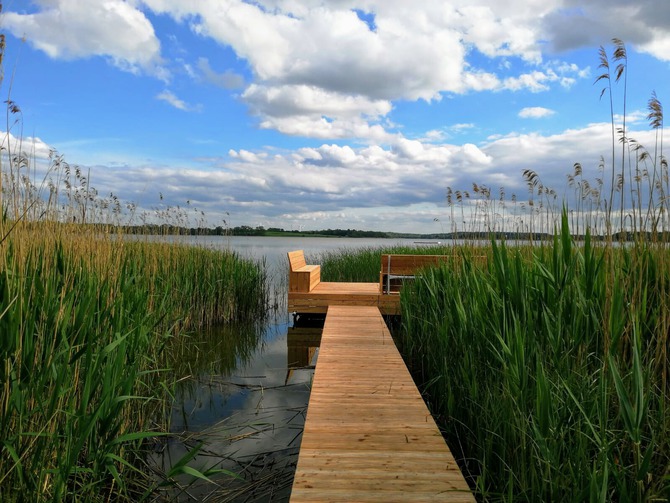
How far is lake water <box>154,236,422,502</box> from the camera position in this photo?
290 cm

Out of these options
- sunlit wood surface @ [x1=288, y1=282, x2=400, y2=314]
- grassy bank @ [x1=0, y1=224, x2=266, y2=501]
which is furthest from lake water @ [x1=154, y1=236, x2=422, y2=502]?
sunlit wood surface @ [x1=288, y1=282, x2=400, y2=314]

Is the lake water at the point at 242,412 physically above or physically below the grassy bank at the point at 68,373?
below

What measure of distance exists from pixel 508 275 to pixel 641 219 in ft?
3.00

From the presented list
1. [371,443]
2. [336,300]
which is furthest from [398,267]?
[371,443]

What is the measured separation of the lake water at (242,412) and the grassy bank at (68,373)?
32cm

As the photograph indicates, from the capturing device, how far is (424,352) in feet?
15.8

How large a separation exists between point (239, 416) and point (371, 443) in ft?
6.14

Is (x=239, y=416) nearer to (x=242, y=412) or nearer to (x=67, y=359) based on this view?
(x=242, y=412)

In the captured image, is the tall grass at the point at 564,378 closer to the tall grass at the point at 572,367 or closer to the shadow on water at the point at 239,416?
the tall grass at the point at 572,367

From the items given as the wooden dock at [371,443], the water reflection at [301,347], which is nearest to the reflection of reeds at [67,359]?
the wooden dock at [371,443]

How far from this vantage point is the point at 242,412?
13.4ft

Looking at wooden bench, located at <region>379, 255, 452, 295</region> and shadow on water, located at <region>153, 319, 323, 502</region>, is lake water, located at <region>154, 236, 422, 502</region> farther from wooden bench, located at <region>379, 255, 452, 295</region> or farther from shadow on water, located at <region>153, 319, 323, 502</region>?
wooden bench, located at <region>379, 255, 452, 295</region>

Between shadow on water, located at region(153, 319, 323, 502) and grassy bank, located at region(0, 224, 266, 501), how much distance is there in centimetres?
29

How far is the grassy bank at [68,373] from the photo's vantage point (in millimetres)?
1860
